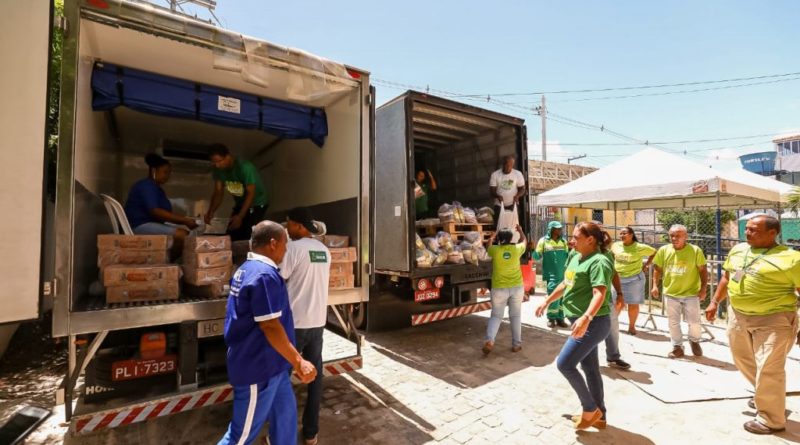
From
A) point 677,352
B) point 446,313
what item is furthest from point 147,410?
point 677,352

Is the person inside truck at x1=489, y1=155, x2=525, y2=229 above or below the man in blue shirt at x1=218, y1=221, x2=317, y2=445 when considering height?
above

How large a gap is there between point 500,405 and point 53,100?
251 inches

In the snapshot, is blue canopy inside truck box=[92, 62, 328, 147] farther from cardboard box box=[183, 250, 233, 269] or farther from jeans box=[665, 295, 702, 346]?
jeans box=[665, 295, 702, 346]

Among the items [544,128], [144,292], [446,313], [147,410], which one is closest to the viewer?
[147,410]

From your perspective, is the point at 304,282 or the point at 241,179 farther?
the point at 241,179

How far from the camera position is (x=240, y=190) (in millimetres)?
5020

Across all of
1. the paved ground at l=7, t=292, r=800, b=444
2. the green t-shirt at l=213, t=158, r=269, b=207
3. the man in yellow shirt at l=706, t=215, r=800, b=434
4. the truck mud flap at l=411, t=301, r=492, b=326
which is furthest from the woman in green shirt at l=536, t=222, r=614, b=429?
the green t-shirt at l=213, t=158, r=269, b=207

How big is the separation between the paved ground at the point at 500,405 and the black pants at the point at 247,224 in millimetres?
2153

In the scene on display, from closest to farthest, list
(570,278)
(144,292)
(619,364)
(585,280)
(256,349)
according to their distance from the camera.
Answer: (256,349), (144,292), (585,280), (570,278), (619,364)

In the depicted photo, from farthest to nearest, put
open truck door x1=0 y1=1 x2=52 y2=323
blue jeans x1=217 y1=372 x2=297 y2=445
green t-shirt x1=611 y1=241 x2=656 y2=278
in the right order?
green t-shirt x1=611 y1=241 x2=656 y2=278 < blue jeans x1=217 y1=372 x2=297 y2=445 < open truck door x1=0 y1=1 x2=52 y2=323

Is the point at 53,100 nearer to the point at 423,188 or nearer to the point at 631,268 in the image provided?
the point at 423,188

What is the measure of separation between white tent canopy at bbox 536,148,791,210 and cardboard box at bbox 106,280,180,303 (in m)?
6.99

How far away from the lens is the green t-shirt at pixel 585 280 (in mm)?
3002

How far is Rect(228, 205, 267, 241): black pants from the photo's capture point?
4.94 m
